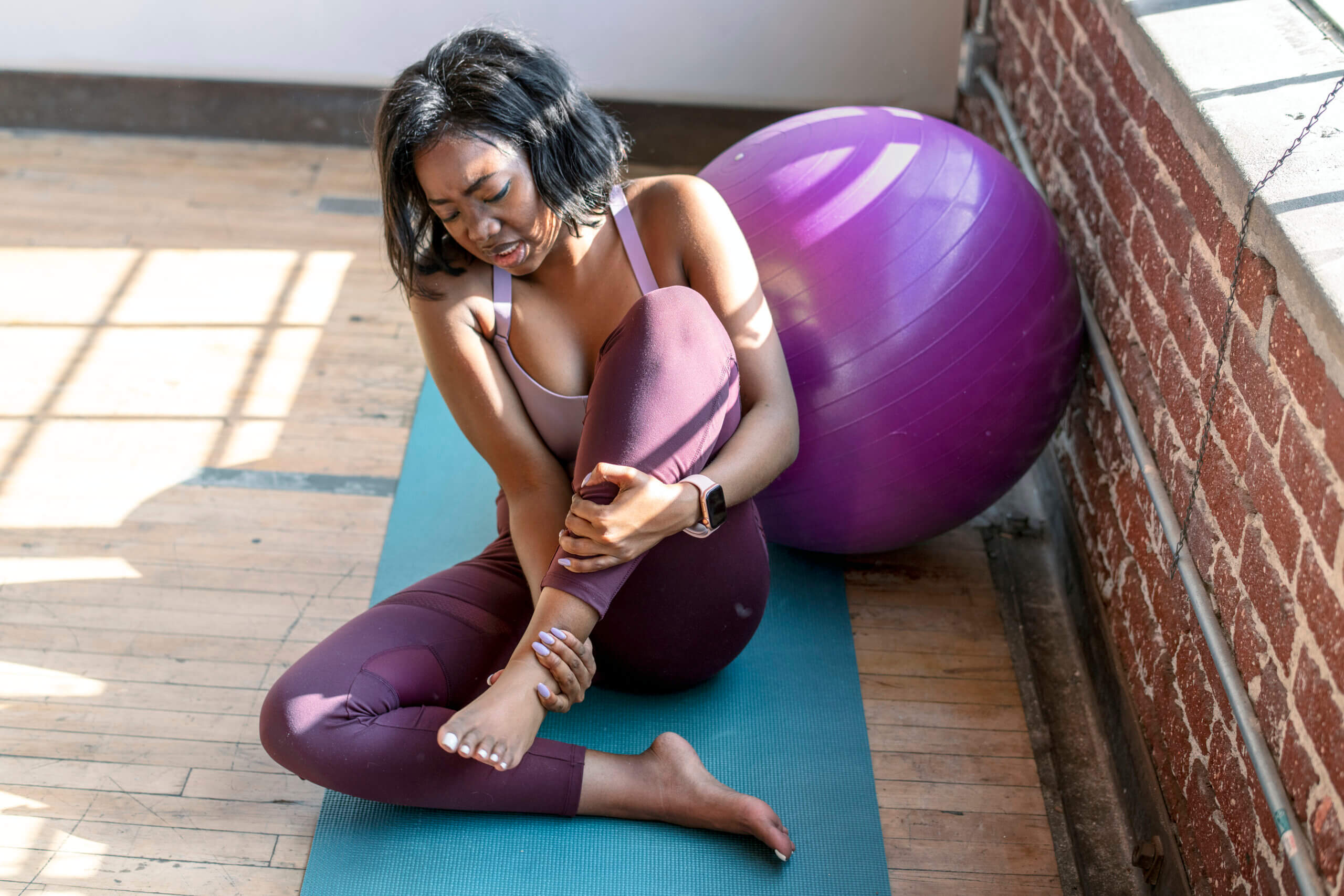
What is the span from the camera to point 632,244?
1843 mm

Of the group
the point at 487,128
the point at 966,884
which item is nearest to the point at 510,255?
the point at 487,128

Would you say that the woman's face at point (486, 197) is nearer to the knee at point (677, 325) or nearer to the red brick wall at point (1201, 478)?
the knee at point (677, 325)

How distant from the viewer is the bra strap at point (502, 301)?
1796 mm

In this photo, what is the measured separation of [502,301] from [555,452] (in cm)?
24

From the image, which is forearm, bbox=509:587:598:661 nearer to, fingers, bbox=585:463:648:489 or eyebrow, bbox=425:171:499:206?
fingers, bbox=585:463:648:489

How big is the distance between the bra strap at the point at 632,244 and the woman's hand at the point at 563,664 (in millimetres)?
540

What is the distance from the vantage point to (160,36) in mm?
3658

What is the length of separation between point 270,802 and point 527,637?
0.52 m

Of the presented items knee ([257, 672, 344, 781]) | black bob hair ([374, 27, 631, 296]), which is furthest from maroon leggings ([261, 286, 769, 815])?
black bob hair ([374, 27, 631, 296])

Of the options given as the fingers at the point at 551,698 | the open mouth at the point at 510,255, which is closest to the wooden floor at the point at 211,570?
the fingers at the point at 551,698

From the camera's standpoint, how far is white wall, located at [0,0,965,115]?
3.55 metres

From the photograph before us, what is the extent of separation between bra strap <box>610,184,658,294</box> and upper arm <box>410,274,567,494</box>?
0.24m

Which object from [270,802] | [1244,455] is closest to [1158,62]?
[1244,455]

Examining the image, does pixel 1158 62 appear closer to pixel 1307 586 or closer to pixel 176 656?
pixel 1307 586
